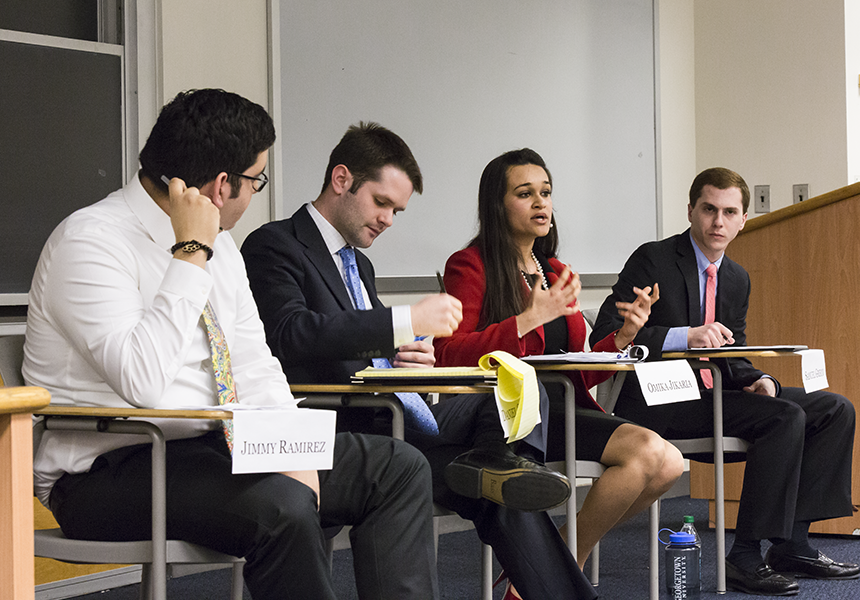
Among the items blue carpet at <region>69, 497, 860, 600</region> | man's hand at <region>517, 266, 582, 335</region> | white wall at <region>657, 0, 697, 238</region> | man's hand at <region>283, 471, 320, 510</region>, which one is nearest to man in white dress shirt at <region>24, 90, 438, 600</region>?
man's hand at <region>283, 471, 320, 510</region>

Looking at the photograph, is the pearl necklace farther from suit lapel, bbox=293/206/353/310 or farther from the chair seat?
the chair seat

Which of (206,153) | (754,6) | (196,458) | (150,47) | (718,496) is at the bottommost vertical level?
(718,496)

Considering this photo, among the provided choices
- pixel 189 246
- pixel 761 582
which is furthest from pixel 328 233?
pixel 761 582

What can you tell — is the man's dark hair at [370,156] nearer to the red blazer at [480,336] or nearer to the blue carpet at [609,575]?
the red blazer at [480,336]

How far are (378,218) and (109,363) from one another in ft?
3.23

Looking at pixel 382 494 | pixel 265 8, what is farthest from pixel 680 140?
pixel 382 494

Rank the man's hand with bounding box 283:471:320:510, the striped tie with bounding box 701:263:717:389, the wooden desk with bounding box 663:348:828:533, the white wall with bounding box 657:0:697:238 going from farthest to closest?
the white wall with bounding box 657:0:697:238 < the wooden desk with bounding box 663:348:828:533 < the striped tie with bounding box 701:263:717:389 < the man's hand with bounding box 283:471:320:510

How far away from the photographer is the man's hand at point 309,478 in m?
1.66

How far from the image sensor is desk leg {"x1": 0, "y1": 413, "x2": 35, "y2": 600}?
1071 mm

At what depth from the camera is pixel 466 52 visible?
13.5 feet

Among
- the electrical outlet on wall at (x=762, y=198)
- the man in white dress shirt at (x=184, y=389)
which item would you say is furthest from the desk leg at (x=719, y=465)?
the electrical outlet on wall at (x=762, y=198)

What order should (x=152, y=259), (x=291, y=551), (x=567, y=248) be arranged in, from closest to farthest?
(x=291, y=551) → (x=152, y=259) → (x=567, y=248)

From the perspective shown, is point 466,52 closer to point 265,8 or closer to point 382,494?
point 265,8

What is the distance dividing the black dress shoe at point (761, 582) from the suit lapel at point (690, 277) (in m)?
0.80
